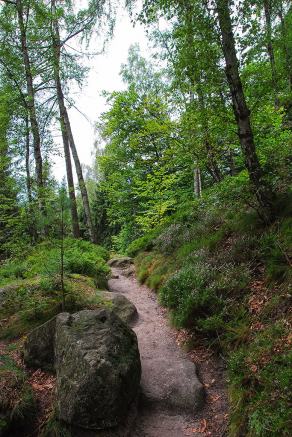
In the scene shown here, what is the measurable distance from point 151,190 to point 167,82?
9.68m

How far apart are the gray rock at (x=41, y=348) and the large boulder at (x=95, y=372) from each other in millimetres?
398

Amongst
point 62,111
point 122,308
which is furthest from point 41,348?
point 62,111

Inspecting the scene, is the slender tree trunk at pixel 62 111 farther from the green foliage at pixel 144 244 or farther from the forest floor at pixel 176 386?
the forest floor at pixel 176 386

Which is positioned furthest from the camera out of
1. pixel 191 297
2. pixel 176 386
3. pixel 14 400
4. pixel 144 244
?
pixel 144 244

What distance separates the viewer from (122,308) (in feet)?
23.5

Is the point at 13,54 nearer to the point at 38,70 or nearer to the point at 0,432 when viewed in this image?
the point at 38,70

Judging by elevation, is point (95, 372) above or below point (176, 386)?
above

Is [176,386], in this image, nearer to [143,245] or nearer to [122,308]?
[122,308]

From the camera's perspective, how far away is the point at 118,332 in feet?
15.3

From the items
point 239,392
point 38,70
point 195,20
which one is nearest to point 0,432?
point 239,392

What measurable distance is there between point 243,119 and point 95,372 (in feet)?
16.1

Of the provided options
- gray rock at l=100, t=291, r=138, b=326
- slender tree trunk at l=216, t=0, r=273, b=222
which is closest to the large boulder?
gray rock at l=100, t=291, r=138, b=326

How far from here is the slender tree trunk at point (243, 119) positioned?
567cm

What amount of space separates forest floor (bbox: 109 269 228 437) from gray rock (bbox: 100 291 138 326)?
1.64 ft
